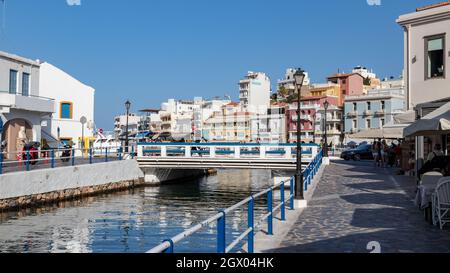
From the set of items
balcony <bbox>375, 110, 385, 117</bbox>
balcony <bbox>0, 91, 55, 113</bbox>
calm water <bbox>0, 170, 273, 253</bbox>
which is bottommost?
calm water <bbox>0, 170, 273, 253</bbox>

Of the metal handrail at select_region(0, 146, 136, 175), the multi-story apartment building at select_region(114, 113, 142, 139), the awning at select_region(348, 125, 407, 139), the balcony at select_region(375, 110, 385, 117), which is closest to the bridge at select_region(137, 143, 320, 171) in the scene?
the metal handrail at select_region(0, 146, 136, 175)

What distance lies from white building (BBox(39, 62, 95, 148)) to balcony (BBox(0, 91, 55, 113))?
7514mm

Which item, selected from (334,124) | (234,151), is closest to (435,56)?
(234,151)

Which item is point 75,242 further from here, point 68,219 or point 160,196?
point 160,196

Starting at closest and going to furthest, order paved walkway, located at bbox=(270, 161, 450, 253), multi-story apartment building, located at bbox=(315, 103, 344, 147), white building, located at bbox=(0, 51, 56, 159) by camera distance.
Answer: paved walkway, located at bbox=(270, 161, 450, 253) < white building, located at bbox=(0, 51, 56, 159) < multi-story apartment building, located at bbox=(315, 103, 344, 147)

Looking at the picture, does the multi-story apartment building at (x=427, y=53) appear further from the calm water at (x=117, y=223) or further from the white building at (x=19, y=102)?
the white building at (x=19, y=102)

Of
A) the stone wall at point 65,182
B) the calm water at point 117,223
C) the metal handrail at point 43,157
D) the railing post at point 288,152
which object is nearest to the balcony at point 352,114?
the metal handrail at point 43,157

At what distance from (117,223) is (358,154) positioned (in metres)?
30.8

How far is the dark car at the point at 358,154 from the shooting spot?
44500 mm

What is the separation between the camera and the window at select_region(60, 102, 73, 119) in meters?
44.7

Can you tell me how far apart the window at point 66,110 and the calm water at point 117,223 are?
60.3 ft

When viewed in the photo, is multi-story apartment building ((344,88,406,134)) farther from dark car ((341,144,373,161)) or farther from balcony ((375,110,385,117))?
dark car ((341,144,373,161))

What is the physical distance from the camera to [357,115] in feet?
266
